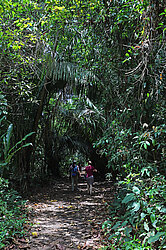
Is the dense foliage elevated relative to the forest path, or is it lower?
elevated

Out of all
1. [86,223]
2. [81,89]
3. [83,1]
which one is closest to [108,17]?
[83,1]

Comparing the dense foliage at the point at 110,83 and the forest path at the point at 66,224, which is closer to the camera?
the dense foliage at the point at 110,83

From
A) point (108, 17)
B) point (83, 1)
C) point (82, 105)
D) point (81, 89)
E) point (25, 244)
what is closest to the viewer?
point (25, 244)

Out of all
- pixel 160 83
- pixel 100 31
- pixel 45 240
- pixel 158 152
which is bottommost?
pixel 45 240

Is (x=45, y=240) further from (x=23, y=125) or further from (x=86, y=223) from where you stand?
(x=23, y=125)

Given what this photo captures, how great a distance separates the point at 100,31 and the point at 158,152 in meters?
3.49

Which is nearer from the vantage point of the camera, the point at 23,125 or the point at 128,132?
the point at 128,132

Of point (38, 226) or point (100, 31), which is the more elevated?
point (100, 31)

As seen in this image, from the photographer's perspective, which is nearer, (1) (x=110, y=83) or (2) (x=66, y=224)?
(2) (x=66, y=224)

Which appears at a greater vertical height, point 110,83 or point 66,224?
point 110,83

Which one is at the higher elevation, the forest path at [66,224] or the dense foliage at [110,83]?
the dense foliage at [110,83]

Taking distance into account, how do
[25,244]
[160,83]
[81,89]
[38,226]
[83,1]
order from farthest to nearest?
[81,89] < [83,1] < [38,226] < [25,244] < [160,83]

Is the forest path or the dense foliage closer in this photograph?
the dense foliage

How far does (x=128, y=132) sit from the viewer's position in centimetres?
454
